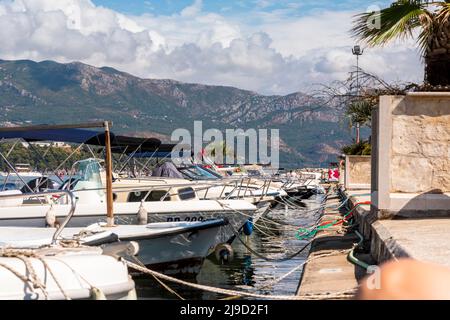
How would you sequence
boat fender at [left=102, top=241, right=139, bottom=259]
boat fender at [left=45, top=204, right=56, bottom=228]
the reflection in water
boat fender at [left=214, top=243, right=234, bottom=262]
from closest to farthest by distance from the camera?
boat fender at [left=102, top=241, right=139, bottom=259]
the reflection in water
boat fender at [left=45, top=204, right=56, bottom=228]
boat fender at [left=214, top=243, right=234, bottom=262]

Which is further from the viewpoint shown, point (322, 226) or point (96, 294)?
point (322, 226)

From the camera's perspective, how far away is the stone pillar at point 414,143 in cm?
1145

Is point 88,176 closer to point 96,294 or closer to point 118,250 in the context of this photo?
point 118,250

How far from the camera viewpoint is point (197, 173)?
24156mm

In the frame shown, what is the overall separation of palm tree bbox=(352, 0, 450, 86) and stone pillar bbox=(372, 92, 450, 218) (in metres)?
1.47

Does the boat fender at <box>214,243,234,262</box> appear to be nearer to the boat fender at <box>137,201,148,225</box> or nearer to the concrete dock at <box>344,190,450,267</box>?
the boat fender at <box>137,201,148,225</box>

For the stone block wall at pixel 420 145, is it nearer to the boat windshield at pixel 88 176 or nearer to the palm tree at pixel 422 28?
the palm tree at pixel 422 28

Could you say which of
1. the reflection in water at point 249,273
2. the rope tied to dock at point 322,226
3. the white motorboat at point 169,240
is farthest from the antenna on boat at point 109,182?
the rope tied to dock at point 322,226

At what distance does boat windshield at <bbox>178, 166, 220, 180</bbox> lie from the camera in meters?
23.3

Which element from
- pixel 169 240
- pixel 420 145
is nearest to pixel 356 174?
pixel 169 240

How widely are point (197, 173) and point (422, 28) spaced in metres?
12.2

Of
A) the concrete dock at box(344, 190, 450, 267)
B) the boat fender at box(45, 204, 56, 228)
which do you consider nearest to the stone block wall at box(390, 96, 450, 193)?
the concrete dock at box(344, 190, 450, 267)

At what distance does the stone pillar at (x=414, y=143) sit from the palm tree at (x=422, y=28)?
1470mm
